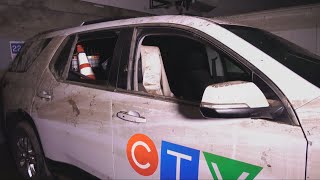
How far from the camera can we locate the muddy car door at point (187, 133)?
1.33 metres

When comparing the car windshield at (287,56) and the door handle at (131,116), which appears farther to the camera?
the door handle at (131,116)

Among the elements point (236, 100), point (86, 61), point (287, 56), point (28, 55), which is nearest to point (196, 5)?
point (28, 55)

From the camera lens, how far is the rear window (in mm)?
3058

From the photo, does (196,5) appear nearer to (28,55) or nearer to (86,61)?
(28,55)

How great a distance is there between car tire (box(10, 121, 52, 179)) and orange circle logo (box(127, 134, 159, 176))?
4.57 feet

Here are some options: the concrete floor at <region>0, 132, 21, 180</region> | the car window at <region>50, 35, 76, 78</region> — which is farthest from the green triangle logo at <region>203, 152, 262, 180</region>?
the concrete floor at <region>0, 132, 21, 180</region>

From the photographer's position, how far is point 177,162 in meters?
1.65

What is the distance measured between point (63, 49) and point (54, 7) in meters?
3.80

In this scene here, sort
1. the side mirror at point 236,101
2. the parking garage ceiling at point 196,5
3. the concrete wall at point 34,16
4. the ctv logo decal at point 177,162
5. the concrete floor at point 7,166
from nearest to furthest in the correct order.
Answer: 1. the side mirror at point 236,101
2. the ctv logo decal at point 177,162
3. the concrete floor at point 7,166
4. the concrete wall at point 34,16
5. the parking garage ceiling at point 196,5

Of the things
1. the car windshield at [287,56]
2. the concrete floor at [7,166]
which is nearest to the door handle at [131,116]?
the car windshield at [287,56]

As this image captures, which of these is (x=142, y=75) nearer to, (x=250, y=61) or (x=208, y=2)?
(x=250, y=61)

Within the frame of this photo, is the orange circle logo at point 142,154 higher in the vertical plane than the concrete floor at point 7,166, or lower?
higher

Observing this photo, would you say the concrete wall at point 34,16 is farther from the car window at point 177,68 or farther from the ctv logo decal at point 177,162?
the ctv logo decal at point 177,162

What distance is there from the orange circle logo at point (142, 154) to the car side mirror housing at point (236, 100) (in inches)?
23.9
